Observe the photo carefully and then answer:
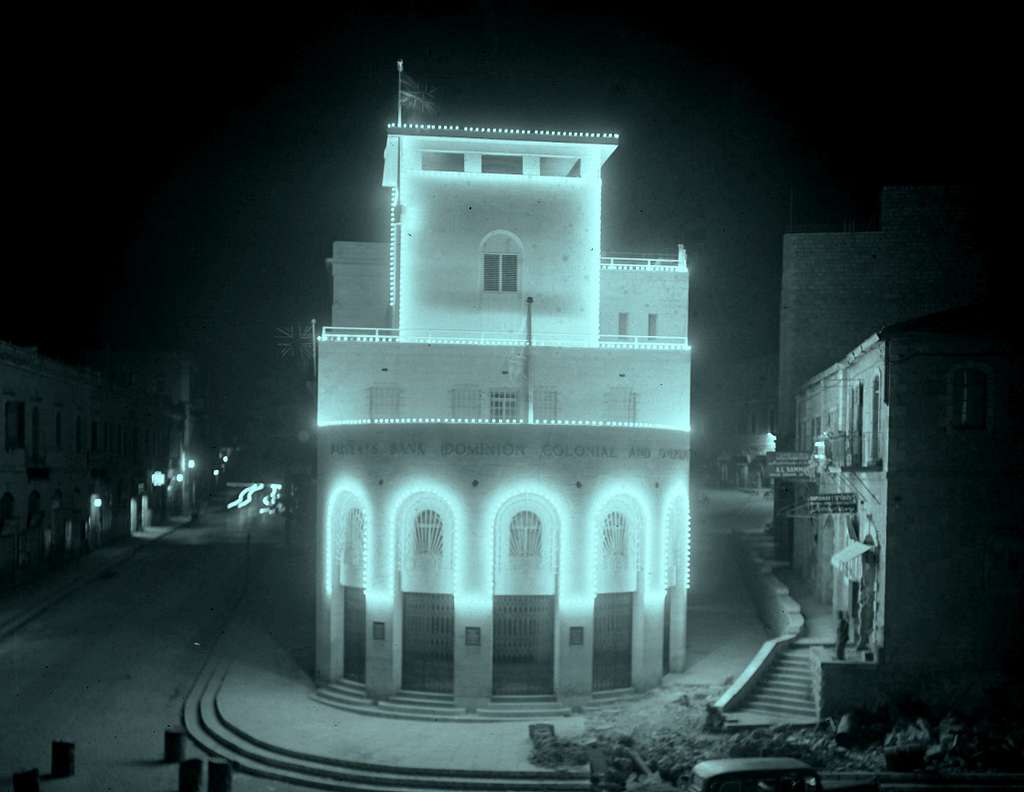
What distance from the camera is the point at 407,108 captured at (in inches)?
1324

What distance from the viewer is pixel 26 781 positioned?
19391mm

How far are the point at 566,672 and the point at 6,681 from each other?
15.4 meters

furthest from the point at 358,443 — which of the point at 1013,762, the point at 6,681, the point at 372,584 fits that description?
the point at 1013,762

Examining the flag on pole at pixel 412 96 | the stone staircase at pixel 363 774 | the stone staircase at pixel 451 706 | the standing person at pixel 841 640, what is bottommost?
the stone staircase at pixel 363 774

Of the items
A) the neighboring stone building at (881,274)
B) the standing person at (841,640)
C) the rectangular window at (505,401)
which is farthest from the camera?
the neighboring stone building at (881,274)

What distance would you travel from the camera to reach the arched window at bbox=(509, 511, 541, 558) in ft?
89.4

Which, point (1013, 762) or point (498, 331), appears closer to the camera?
point (1013, 762)

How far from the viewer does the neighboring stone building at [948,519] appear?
80.1 ft

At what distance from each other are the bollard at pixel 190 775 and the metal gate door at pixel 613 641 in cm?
1096

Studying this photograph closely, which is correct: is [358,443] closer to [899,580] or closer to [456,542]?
[456,542]

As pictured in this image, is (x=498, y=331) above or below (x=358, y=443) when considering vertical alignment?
above

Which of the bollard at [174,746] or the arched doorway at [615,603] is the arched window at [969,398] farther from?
the bollard at [174,746]

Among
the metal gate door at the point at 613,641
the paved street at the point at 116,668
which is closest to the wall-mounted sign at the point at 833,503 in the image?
the metal gate door at the point at 613,641

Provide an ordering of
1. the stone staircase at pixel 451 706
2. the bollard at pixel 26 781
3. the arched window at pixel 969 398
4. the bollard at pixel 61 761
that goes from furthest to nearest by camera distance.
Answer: the stone staircase at pixel 451 706
the arched window at pixel 969 398
the bollard at pixel 61 761
the bollard at pixel 26 781
